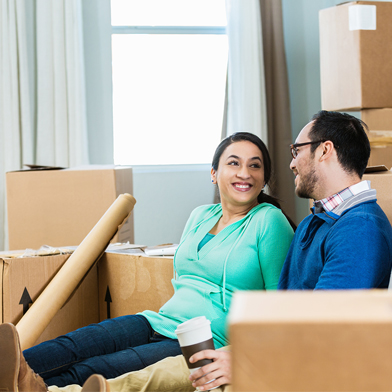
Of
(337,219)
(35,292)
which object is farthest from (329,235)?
(35,292)

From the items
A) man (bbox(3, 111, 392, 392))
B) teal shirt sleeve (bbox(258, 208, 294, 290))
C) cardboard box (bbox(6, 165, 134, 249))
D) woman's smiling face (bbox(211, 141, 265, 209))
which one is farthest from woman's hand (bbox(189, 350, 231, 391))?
cardboard box (bbox(6, 165, 134, 249))

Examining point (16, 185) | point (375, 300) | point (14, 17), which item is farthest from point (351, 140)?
point (14, 17)

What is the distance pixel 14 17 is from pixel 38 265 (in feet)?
5.90

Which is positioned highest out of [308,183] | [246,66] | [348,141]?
[246,66]

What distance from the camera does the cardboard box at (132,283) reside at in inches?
62.7

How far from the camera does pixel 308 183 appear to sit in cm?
117

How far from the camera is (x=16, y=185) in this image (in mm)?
1955

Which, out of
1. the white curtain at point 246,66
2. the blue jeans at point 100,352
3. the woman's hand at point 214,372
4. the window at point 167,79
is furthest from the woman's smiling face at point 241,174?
the window at point 167,79

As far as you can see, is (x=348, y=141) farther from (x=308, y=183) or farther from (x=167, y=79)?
(x=167, y=79)

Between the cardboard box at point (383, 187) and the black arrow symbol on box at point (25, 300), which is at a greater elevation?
the cardboard box at point (383, 187)

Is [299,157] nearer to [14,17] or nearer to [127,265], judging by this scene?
[127,265]

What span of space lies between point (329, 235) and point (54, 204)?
130 centimetres

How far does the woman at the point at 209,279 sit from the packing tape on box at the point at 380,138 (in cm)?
60

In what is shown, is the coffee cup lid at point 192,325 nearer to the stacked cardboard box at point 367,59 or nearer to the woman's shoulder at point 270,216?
the woman's shoulder at point 270,216
